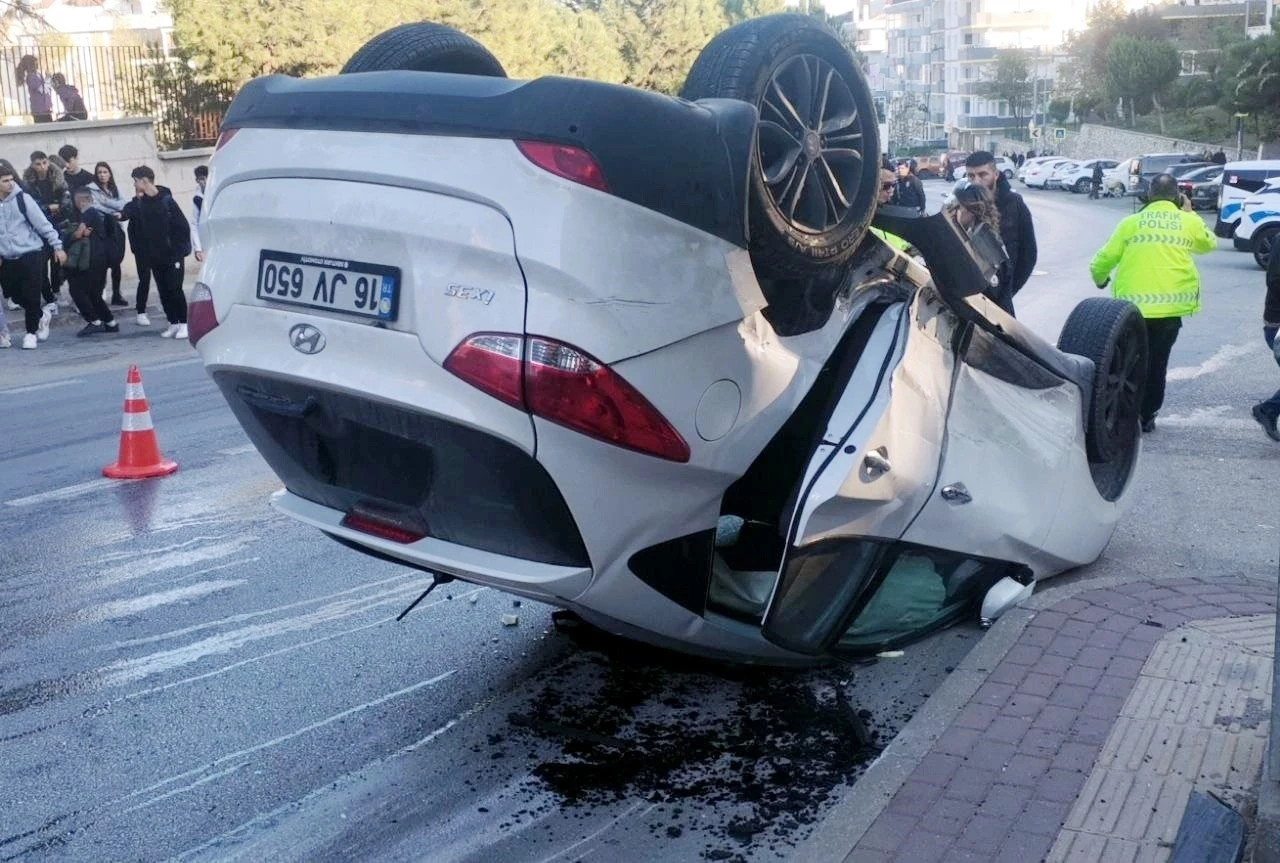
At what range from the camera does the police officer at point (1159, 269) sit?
9.16m

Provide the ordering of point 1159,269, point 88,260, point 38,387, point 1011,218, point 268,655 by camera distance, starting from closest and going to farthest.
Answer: point 268,655 < point 1159,269 < point 1011,218 < point 38,387 < point 88,260

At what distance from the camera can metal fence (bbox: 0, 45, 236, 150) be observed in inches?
797

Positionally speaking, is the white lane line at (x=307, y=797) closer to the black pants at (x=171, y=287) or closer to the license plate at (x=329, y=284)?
the license plate at (x=329, y=284)

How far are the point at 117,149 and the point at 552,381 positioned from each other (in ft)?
63.3

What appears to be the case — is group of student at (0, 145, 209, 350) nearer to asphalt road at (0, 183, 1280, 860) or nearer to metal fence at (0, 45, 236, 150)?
metal fence at (0, 45, 236, 150)

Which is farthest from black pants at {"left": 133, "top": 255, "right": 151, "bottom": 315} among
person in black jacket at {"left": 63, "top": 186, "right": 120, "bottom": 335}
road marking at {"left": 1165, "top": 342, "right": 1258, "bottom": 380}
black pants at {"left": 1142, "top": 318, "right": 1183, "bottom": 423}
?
black pants at {"left": 1142, "top": 318, "right": 1183, "bottom": 423}

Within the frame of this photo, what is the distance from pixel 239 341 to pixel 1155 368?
6.89 meters

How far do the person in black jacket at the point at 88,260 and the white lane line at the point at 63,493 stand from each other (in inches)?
299

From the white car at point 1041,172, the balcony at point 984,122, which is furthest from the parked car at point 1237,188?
the balcony at point 984,122

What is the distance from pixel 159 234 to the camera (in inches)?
600

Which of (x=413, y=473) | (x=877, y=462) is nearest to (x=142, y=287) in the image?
(x=413, y=473)

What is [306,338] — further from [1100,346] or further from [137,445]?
[137,445]

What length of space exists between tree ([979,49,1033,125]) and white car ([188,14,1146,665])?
360 feet

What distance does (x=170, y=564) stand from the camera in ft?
22.2
